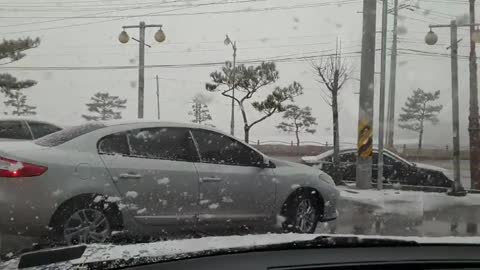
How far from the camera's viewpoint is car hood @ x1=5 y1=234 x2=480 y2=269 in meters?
1.87

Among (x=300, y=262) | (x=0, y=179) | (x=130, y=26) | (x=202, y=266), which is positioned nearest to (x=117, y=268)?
(x=202, y=266)

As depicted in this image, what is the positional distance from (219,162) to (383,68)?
7047 millimetres

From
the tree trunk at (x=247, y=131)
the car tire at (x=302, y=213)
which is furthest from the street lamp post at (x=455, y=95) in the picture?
the car tire at (x=302, y=213)

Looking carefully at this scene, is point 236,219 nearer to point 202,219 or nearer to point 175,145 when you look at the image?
point 202,219

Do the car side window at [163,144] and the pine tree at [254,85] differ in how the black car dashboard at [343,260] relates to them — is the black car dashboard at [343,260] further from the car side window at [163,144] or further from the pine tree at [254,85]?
the pine tree at [254,85]

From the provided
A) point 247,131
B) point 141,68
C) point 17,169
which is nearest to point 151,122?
point 17,169

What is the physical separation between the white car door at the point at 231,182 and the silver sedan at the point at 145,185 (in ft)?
0.03

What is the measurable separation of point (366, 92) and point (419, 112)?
3307 mm

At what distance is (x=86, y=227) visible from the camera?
4641mm

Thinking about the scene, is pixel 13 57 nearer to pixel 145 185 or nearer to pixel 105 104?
pixel 105 104

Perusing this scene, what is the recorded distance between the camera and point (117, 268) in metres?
1.78

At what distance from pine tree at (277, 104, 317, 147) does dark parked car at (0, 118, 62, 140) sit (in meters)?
4.56

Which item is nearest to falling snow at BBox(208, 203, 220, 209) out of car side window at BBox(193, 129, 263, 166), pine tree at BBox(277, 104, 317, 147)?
car side window at BBox(193, 129, 263, 166)

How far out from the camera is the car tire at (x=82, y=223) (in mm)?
4555
